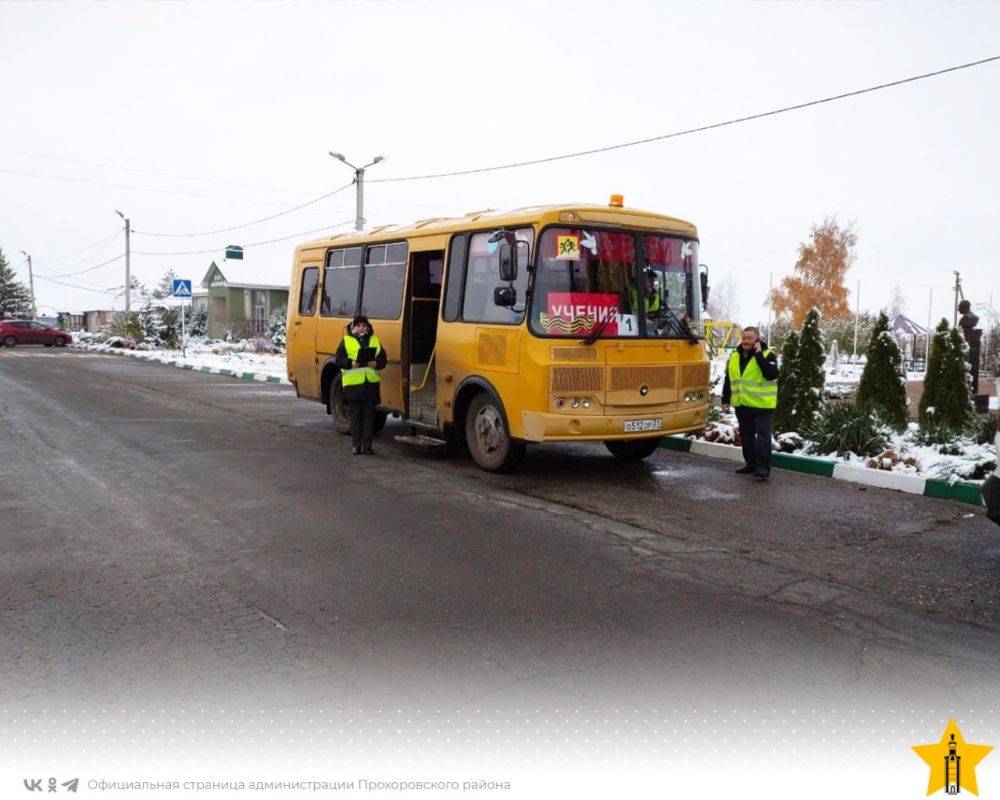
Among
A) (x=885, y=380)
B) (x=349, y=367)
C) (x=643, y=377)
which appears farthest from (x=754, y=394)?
(x=349, y=367)

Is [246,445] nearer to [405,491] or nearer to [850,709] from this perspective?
[405,491]

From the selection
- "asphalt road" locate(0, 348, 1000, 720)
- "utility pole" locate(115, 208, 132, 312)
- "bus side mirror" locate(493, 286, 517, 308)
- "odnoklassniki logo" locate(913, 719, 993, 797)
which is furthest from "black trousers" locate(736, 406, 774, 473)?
"utility pole" locate(115, 208, 132, 312)

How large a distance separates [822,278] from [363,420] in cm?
5437

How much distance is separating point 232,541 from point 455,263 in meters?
4.71

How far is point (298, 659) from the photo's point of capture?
4.21 metres

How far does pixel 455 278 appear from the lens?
9953 mm

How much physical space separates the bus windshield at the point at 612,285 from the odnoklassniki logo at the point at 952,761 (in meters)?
5.60

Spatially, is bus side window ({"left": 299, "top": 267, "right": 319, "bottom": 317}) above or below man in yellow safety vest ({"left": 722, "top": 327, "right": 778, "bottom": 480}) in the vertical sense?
above

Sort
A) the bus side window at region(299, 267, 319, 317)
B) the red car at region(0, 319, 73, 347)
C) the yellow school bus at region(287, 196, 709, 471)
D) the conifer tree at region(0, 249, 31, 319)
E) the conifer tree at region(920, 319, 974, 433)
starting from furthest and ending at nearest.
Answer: the conifer tree at region(0, 249, 31, 319) < the red car at region(0, 319, 73, 347) < the bus side window at region(299, 267, 319, 317) < the conifer tree at region(920, 319, 974, 433) < the yellow school bus at region(287, 196, 709, 471)

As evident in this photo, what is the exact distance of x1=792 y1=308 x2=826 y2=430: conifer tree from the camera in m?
11.7

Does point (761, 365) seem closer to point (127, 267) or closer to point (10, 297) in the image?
point (127, 267)

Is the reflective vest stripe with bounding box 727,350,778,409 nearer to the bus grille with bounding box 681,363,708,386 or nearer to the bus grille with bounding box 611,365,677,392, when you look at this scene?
the bus grille with bounding box 681,363,708,386

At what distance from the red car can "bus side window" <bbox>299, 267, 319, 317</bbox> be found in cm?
4049

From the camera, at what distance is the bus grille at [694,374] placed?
9375 mm
